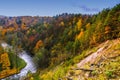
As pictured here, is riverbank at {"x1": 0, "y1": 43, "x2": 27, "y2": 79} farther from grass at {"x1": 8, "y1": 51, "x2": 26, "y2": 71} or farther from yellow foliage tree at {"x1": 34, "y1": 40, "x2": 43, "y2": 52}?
yellow foliage tree at {"x1": 34, "y1": 40, "x2": 43, "y2": 52}

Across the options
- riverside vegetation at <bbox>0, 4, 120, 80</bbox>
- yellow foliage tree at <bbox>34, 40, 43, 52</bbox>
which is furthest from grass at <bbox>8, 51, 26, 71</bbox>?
yellow foliage tree at <bbox>34, 40, 43, 52</bbox>

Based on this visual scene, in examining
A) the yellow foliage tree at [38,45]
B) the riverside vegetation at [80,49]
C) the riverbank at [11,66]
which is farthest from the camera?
the yellow foliage tree at [38,45]

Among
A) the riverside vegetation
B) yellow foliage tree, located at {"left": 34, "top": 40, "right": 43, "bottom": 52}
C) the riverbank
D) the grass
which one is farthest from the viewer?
yellow foliage tree, located at {"left": 34, "top": 40, "right": 43, "bottom": 52}

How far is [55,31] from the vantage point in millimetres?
179500

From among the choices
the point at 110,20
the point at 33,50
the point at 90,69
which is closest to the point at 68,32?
the point at 33,50

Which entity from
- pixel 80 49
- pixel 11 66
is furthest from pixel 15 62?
pixel 80 49

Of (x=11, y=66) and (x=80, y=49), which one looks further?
(x=11, y=66)

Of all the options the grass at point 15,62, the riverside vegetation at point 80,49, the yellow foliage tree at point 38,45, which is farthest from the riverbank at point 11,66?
the yellow foliage tree at point 38,45

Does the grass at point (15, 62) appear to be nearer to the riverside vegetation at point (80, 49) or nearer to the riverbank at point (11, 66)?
the riverbank at point (11, 66)

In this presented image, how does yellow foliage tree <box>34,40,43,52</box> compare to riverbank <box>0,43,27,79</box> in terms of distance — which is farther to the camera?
yellow foliage tree <box>34,40,43,52</box>

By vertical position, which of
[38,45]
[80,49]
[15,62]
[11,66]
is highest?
[38,45]

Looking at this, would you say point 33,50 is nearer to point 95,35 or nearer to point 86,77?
point 95,35

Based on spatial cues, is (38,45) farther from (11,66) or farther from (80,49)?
(80,49)

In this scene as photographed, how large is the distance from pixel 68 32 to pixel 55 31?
26079mm
